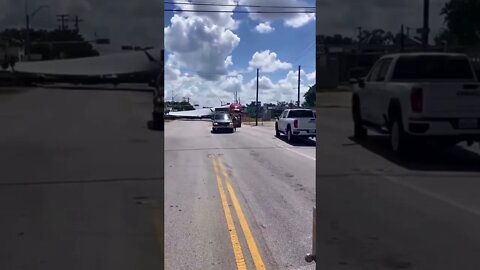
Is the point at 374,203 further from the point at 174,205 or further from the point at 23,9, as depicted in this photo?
the point at 174,205

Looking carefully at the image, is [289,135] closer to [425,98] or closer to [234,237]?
[234,237]

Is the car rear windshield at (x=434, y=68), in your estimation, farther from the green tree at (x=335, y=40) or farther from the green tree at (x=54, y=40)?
the green tree at (x=54, y=40)

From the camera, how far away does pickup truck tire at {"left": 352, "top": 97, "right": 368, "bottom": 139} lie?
2.08 m

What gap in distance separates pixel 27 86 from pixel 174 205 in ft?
13.1

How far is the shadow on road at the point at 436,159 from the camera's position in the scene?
6.30ft

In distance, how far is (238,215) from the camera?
529cm

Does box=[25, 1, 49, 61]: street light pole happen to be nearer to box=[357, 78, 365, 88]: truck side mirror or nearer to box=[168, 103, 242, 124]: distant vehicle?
box=[357, 78, 365, 88]: truck side mirror

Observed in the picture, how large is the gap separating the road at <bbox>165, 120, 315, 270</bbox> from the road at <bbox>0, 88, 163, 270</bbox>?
1492mm

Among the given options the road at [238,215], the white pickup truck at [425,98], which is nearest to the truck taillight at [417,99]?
the white pickup truck at [425,98]

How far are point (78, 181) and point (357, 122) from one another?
1162 mm

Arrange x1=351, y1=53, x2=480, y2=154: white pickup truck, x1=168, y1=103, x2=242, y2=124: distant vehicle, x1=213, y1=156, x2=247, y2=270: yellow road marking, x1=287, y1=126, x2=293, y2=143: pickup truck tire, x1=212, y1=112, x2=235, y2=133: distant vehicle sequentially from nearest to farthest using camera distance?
1. x1=351, y1=53, x2=480, y2=154: white pickup truck
2. x1=213, y1=156, x2=247, y2=270: yellow road marking
3. x1=168, y1=103, x2=242, y2=124: distant vehicle
4. x1=287, y1=126, x2=293, y2=143: pickup truck tire
5. x1=212, y1=112, x2=235, y2=133: distant vehicle

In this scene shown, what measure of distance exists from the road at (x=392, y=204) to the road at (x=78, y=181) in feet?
2.36

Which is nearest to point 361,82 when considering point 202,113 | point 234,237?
point 234,237

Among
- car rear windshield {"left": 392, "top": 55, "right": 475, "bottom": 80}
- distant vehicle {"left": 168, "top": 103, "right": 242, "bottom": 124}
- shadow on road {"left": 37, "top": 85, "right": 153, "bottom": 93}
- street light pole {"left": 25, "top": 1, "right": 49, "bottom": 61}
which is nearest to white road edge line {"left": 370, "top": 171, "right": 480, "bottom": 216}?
car rear windshield {"left": 392, "top": 55, "right": 475, "bottom": 80}
